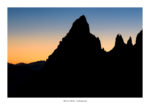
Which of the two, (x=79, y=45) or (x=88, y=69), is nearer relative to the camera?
(x=88, y=69)

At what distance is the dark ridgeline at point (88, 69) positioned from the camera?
60.0ft

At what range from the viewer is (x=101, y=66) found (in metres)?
28.3

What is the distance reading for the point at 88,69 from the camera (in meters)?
25.7

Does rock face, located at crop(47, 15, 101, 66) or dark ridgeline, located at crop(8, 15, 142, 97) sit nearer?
dark ridgeline, located at crop(8, 15, 142, 97)

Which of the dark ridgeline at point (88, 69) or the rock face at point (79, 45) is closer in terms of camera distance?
the dark ridgeline at point (88, 69)

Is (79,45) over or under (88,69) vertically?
over

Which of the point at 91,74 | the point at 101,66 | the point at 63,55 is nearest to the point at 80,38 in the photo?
the point at 63,55

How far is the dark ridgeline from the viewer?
60.0ft

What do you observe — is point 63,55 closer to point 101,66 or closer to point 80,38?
point 80,38
